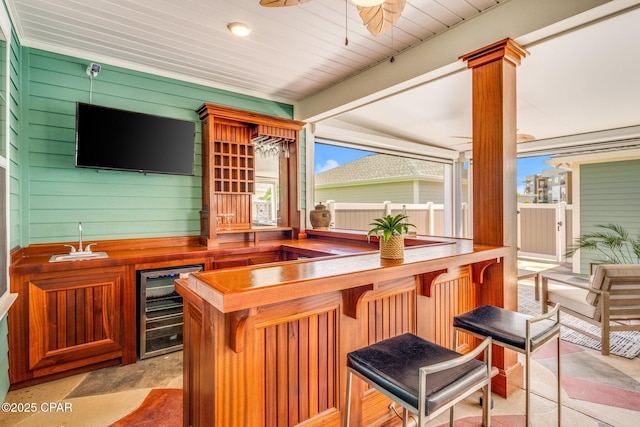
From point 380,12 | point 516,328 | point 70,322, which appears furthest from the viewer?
point 70,322

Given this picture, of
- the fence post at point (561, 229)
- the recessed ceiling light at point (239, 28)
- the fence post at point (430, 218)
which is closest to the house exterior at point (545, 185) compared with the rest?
the fence post at point (561, 229)

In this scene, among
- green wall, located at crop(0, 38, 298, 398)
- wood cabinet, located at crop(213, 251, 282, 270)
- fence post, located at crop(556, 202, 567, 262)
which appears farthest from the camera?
fence post, located at crop(556, 202, 567, 262)

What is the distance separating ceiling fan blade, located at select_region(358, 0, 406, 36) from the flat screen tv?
2319 mm

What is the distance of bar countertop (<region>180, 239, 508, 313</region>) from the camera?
118cm

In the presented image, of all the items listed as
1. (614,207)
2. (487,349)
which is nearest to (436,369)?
(487,349)

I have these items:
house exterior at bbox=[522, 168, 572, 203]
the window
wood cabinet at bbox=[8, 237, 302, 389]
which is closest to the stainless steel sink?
wood cabinet at bbox=[8, 237, 302, 389]

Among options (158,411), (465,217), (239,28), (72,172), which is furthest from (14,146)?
(465,217)

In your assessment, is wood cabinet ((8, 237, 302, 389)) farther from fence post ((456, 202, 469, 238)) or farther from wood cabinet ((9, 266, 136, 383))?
fence post ((456, 202, 469, 238))

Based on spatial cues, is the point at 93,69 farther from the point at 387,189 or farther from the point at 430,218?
the point at 387,189

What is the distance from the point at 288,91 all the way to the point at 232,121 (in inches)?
35.3

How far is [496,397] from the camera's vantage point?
222 cm

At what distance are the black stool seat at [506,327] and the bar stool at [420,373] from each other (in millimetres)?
280

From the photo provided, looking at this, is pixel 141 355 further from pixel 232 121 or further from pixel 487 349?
pixel 487 349

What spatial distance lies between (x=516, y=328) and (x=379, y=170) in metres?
9.65
